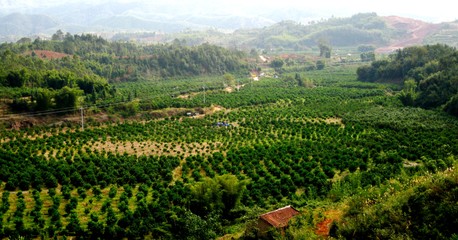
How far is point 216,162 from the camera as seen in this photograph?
37.6 m

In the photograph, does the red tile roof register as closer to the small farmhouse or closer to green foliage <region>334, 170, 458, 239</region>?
the small farmhouse

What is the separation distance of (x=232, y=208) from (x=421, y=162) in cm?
1725

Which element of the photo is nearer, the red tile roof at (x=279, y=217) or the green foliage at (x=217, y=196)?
the red tile roof at (x=279, y=217)

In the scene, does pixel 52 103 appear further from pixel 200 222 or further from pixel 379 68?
pixel 379 68

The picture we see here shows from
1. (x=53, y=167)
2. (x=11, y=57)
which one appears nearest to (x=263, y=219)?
(x=53, y=167)

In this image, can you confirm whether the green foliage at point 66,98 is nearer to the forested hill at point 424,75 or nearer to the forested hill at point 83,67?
the forested hill at point 83,67

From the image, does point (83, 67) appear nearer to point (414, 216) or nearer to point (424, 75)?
point (424, 75)

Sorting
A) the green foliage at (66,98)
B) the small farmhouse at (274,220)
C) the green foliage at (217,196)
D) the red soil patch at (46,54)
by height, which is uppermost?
the red soil patch at (46,54)

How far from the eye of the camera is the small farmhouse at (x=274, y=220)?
70.0ft

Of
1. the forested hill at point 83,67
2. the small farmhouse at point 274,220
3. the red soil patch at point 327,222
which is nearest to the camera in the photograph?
the red soil patch at point 327,222

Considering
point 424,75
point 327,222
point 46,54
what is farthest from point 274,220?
point 46,54

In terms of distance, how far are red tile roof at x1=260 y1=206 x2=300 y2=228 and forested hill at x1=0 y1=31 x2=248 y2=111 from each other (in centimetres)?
4012

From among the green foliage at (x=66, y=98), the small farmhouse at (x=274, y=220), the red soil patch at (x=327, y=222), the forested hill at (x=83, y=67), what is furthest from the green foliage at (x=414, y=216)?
the forested hill at (x=83, y=67)

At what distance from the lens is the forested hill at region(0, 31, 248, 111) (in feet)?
180
